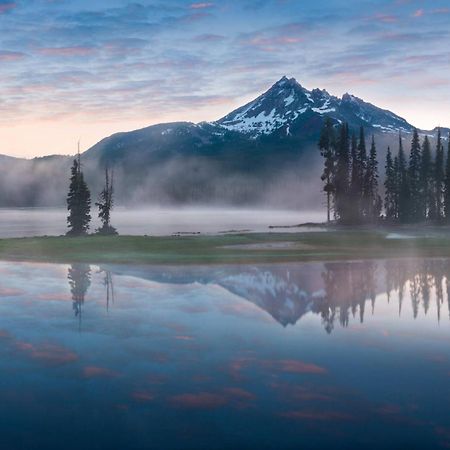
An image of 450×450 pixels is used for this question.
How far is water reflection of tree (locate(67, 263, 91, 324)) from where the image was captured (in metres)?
22.8

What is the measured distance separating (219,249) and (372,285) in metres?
19.6

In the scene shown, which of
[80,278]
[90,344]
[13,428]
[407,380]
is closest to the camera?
[13,428]

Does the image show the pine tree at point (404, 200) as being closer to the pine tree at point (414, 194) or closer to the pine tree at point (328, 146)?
the pine tree at point (414, 194)

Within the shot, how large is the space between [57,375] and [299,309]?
400 inches

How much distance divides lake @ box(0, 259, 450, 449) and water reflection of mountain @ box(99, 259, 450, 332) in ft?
0.47

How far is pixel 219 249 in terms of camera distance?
4575cm

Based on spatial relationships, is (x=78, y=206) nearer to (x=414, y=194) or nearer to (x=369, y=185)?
(x=369, y=185)

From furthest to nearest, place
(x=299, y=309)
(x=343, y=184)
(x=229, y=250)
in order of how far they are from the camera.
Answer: (x=343, y=184), (x=229, y=250), (x=299, y=309)

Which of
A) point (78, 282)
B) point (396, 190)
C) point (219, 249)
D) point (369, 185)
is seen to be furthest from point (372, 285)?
point (396, 190)

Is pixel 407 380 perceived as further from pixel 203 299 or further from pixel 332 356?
pixel 203 299

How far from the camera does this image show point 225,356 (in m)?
15.4

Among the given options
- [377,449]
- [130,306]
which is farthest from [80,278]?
[377,449]

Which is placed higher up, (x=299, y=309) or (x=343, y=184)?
(x=343, y=184)

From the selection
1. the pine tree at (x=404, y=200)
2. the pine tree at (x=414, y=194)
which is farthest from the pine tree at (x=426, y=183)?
the pine tree at (x=404, y=200)
